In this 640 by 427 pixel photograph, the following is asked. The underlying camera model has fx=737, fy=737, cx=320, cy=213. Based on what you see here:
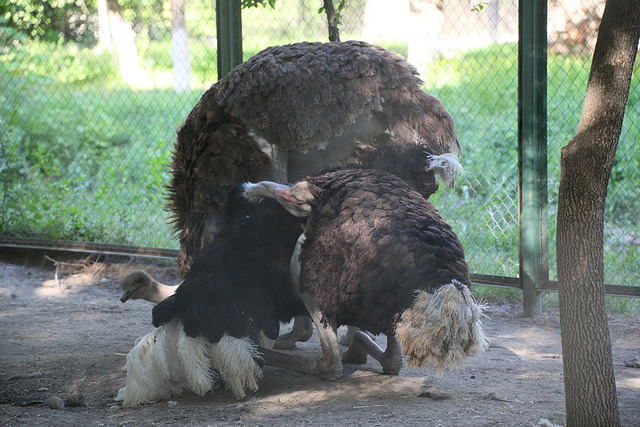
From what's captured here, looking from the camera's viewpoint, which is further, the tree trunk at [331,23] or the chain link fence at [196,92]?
the chain link fence at [196,92]

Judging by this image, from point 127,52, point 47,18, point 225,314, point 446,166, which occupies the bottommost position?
point 225,314

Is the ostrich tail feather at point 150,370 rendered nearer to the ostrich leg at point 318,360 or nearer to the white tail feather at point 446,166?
the ostrich leg at point 318,360

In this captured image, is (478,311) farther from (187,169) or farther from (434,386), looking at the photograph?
(187,169)

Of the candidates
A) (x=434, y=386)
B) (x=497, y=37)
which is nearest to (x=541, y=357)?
(x=434, y=386)

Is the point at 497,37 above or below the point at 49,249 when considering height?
above

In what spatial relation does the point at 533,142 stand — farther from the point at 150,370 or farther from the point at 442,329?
the point at 150,370

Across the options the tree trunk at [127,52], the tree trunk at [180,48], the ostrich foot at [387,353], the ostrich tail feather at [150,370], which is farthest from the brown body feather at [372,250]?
the tree trunk at [127,52]

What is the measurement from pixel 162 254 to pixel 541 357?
3.58 m

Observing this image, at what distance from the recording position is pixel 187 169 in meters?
4.67

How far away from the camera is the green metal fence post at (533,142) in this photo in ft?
17.4

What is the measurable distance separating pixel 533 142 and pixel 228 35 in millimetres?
2634

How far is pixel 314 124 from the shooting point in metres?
4.16

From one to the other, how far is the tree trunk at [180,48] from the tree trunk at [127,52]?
3.55 ft

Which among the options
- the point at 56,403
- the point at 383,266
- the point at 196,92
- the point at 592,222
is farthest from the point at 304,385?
the point at 196,92
